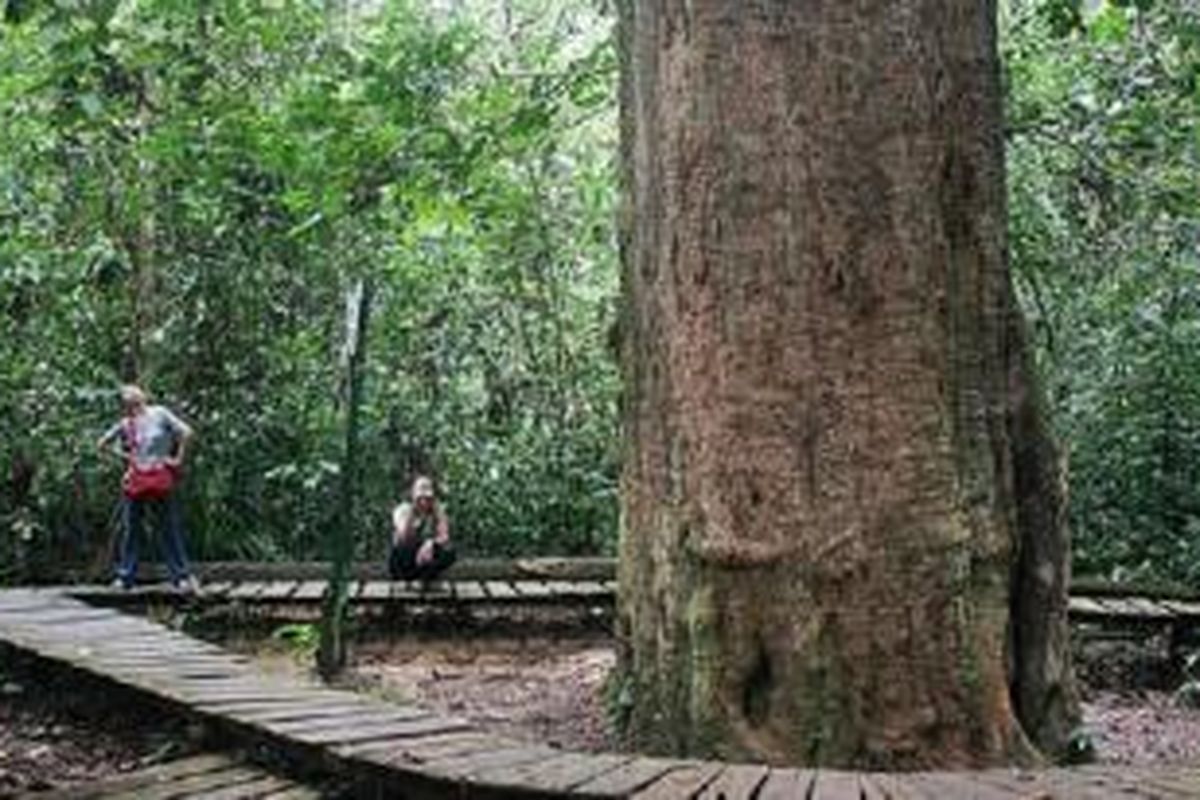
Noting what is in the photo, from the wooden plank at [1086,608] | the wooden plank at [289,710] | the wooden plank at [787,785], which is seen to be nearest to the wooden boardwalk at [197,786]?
the wooden plank at [289,710]

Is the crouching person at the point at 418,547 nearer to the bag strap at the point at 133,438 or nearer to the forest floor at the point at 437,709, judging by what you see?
the forest floor at the point at 437,709

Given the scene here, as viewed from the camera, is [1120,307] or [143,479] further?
[1120,307]

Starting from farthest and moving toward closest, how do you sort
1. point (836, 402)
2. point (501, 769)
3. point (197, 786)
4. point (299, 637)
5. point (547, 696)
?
point (299, 637) < point (547, 696) < point (836, 402) < point (197, 786) < point (501, 769)

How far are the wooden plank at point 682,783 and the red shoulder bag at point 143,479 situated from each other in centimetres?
794

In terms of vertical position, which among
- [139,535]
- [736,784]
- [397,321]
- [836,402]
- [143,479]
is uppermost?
[397,321]

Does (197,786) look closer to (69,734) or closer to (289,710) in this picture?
(289,710)

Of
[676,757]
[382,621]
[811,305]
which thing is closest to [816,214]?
[811,305]

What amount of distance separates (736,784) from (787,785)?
0.41 ft

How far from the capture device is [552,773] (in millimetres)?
4191

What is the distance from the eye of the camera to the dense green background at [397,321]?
12680 mm

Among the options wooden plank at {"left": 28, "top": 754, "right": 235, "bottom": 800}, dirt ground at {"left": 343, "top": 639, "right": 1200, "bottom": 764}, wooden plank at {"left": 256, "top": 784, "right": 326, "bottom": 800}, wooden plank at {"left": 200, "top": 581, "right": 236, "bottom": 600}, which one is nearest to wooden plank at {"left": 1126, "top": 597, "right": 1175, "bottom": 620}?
dirt ground at {"left": 343, "top": 639, "right": 1200, "bottom": 764}

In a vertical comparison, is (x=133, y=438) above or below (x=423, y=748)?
above

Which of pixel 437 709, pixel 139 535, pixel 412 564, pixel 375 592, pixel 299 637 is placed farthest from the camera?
pixel 139 535

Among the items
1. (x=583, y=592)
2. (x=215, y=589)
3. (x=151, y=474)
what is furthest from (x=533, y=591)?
(x=151, y=474)
